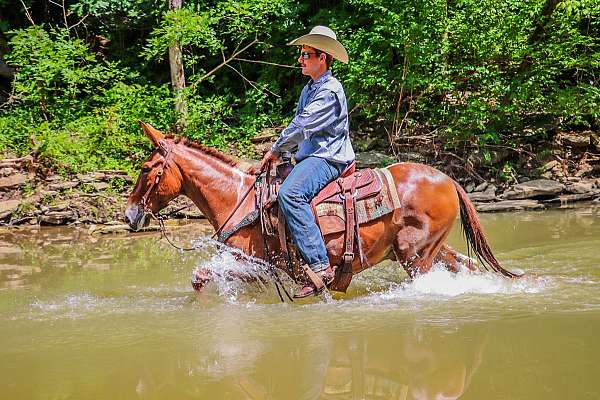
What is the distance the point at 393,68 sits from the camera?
44.8ft

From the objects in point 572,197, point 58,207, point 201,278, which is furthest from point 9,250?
point 572,197

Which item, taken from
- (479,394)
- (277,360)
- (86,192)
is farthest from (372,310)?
(86,192)

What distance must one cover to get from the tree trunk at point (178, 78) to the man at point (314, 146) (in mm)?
8727

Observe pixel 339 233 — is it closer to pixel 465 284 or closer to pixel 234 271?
pixel 234 271

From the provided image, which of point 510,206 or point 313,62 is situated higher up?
point 313,62

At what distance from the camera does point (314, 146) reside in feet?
17.3

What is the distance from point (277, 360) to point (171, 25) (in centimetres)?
1098

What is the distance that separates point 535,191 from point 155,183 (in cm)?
849

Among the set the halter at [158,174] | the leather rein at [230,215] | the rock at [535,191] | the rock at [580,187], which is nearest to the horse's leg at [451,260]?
the leather rein at [230,215]

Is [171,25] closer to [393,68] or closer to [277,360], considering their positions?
[393,68]

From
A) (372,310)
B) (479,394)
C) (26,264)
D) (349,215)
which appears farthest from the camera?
(26,264)

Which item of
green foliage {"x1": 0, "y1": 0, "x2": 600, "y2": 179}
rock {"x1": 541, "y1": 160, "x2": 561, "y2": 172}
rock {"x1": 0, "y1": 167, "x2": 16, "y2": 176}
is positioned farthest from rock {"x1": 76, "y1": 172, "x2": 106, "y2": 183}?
rock {"x1": 541, "y1": 160, "x2": 561, "y2": 172}

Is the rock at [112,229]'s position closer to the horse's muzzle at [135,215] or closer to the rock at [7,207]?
the rock at [7,207]

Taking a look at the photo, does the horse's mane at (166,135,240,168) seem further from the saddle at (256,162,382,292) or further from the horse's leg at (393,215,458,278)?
the horse's leg at (393,215,458,278)
